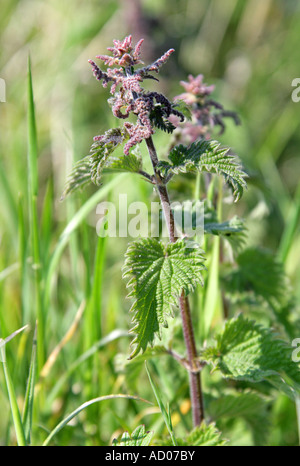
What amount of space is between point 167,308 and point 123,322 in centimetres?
103

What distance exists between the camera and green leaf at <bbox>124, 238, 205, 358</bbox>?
1.23 metres

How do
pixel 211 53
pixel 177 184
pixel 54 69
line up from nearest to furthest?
1. pixel 177 184
2. pixel 54 69
3. pixel 211 53

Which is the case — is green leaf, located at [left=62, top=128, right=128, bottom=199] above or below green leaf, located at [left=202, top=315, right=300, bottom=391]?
above

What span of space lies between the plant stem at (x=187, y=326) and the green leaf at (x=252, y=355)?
5 cm

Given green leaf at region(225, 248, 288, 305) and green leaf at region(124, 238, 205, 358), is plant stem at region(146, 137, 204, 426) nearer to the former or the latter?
green leaf at region(124, 238, 205, 358)

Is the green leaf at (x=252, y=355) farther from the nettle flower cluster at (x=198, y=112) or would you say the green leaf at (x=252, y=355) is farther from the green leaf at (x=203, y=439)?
the nettle flower cluster at (x=198, y=112)

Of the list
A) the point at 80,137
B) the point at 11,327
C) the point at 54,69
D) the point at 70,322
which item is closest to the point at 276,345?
the point at 70,322

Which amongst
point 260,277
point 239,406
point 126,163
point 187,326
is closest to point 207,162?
point 126,163

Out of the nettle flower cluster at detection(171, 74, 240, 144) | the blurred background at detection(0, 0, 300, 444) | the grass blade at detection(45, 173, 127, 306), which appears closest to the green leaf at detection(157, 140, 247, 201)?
the nettle flower cluster at detection(171, 74, 240, 144)

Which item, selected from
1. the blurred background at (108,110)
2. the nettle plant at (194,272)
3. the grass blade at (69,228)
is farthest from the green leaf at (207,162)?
the blurred background at (108,110)

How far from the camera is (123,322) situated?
7.28 ft

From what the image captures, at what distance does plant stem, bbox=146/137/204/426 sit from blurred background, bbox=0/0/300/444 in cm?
46

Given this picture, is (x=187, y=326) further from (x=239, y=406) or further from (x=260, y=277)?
(x=260, y=277)
